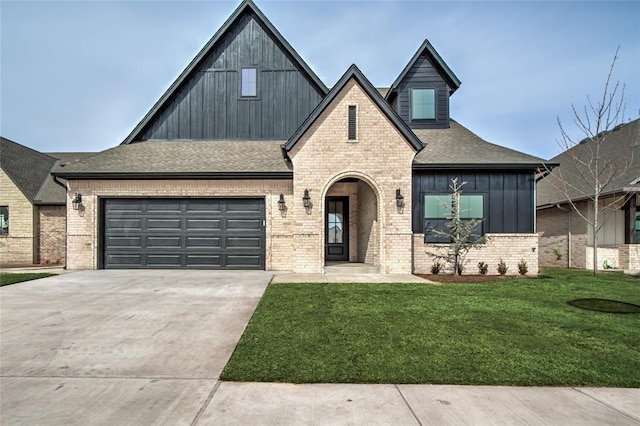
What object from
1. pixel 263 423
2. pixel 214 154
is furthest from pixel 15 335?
pixel 214 154

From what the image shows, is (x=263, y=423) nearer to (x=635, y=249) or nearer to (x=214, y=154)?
(x=214, y=154)

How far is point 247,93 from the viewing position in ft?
50.8

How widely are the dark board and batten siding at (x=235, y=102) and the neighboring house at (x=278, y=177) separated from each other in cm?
4

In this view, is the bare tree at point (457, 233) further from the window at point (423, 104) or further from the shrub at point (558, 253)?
the shrub at point (558, 253)

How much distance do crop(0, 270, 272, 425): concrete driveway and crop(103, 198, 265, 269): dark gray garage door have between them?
350 centimetres

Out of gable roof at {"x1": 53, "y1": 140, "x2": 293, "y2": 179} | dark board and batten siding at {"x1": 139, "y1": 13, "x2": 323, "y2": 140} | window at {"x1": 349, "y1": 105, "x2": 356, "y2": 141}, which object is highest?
dark board and batten siding at {"x1": 139, "y1": 13, "x2": 323, "y2": 140}

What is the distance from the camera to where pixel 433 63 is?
15.6 meters

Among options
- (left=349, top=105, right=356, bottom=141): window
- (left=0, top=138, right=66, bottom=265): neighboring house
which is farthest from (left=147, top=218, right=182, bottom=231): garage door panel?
(left=0, top=138, right=66, bottom=265): neighboring house

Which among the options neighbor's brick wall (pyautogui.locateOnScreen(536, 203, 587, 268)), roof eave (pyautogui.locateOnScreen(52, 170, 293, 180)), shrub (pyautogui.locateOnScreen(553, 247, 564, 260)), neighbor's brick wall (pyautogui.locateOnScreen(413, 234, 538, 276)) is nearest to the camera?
roof eave (pyautogui.locateOnScreen(52, 170, 293, 180))

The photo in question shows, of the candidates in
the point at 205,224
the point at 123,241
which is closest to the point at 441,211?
the point at 205,224

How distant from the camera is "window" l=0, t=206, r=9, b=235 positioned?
17188 millimetres

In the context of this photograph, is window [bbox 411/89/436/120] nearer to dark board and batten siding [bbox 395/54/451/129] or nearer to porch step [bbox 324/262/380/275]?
dark board and batten siding [bbox 395/54/451/129]

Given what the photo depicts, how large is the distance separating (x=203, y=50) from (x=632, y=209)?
20064 mm

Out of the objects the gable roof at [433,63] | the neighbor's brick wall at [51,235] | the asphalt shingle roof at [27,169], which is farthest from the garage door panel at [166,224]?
the gable roof at [433,63]
